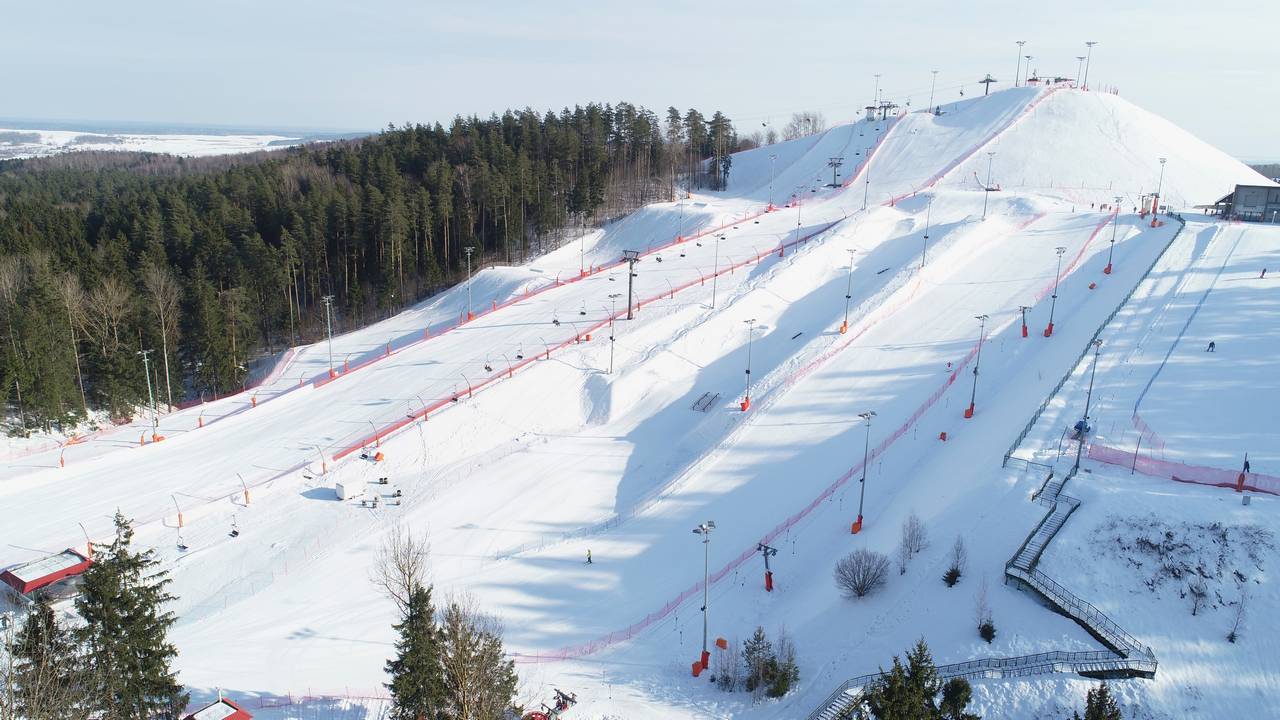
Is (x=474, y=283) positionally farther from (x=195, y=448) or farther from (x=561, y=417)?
(x=195, y=448)

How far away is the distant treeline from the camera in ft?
146

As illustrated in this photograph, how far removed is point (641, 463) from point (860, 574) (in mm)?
13915

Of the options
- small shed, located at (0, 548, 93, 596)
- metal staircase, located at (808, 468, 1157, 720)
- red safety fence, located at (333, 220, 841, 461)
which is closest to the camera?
metal staircase, located at (808, 468, 1157, 720)

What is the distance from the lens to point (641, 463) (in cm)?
3719

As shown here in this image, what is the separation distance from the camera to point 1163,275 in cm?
4909

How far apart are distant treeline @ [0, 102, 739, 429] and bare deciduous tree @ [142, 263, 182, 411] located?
15cm

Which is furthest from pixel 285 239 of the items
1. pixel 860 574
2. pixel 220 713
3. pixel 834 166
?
pixel 834 166

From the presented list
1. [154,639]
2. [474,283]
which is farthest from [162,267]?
[154,639]

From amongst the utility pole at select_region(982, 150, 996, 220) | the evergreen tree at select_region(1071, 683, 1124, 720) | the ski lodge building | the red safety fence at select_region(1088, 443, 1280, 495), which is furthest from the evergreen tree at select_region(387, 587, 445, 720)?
the ski lodge building

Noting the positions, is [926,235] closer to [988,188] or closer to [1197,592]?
[988,188]

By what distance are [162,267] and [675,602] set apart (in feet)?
146

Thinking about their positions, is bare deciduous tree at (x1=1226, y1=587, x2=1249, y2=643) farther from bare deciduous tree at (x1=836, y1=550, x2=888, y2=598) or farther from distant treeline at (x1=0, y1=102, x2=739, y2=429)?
distant treeline at (x1=0, y1=102, x2=739, y2=429)

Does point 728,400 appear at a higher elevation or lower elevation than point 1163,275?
lower

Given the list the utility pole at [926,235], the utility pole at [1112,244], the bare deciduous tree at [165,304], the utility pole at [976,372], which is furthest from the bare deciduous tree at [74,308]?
the utility pole at [1112,244]
